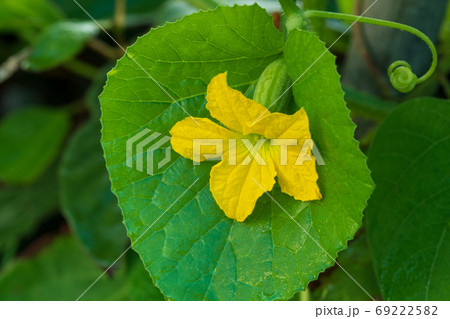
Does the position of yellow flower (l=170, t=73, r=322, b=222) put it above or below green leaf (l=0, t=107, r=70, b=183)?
below

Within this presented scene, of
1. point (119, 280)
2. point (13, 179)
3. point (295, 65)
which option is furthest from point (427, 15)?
point (13, 179)

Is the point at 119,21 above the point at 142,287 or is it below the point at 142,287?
above

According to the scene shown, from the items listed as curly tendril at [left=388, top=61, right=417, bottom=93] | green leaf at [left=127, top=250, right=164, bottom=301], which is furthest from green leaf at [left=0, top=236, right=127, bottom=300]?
curly tendril at [left=388, top=61, right=417, bottom=93]

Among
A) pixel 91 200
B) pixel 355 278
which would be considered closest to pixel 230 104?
pixel 355 278

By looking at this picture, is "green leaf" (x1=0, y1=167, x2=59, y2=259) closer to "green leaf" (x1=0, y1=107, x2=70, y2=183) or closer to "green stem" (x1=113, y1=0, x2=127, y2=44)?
"green leaf" (x1=0, y1=107, x2=70, y2=183)

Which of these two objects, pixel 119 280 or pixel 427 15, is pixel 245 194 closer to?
pixel 427 15

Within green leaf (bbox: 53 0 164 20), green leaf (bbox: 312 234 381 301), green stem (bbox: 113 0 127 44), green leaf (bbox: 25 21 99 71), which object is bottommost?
green leaf (bbox: 312 234 381 301)

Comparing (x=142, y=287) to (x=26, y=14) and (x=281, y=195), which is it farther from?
(x=26, y=14)

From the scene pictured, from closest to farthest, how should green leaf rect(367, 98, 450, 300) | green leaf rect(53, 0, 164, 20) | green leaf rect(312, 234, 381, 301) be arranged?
1. green leaf rect(367, 98, 450, 300)
2. green leaf rect(312, 234, 381, 301)
3. green leaf rect(53, 0, 164, 20)
